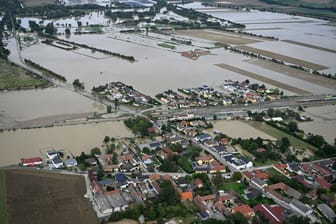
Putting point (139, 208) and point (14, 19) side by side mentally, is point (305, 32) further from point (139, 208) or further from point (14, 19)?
point (139, 208)

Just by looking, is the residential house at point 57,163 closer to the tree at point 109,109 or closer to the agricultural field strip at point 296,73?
the tree at point 109,109

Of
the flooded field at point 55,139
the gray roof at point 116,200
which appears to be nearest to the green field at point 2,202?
the flooded field at point 55,139

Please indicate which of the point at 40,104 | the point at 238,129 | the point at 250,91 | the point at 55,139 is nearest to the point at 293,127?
the point at 238,129

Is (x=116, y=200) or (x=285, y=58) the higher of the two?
(x=285, y=58)

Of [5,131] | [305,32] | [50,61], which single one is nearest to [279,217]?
[5,131]

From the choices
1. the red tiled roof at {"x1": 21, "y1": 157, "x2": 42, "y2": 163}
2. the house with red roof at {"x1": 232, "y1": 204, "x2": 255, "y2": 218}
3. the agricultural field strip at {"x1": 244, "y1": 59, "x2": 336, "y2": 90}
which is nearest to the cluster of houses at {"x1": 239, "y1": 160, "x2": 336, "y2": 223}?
the house with red roof at {"x1": 232, "y1": 204, "x2": 255, "y2": 218}

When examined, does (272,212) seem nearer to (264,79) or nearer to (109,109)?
(109,109)
